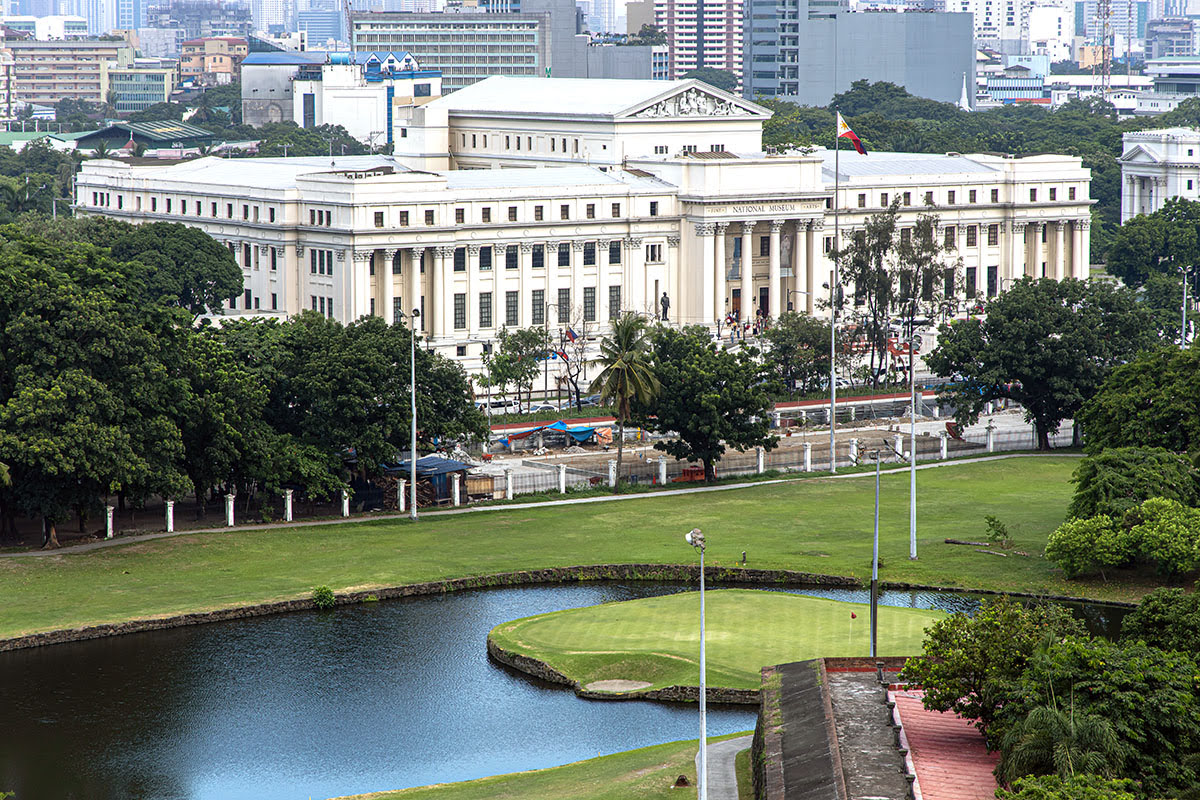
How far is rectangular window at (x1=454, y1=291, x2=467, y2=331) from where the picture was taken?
6363 inches

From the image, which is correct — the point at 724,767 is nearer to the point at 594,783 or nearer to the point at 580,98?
the point at 594,783

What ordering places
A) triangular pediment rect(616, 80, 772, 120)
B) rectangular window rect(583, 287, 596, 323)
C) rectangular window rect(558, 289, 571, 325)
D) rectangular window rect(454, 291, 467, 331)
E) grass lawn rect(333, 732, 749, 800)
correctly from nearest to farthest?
grass lawn rect(333, 732, 749, 800)
rectangular window rect(454, 291, 467, 331)
rectangular window rect(558, 289, 571, 325)
rectangular window rect(583, 287, 596, 323)
triangular pediment rect(616, 80, 772, 120)

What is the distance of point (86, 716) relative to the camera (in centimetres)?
7412

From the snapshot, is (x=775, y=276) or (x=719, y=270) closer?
(x=719, y=270)

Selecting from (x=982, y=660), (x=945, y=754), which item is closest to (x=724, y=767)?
(x=945, y=754)

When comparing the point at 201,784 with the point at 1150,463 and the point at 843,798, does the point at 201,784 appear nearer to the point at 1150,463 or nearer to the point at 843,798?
the point at 843,798

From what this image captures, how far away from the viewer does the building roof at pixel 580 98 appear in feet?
590

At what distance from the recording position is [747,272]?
175625mm

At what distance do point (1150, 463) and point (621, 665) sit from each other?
31.0 meters

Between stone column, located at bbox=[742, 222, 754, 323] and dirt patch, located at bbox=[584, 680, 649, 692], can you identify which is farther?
stone column, located at bbox=[742, 222, 754, 323]

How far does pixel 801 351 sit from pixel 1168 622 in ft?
263

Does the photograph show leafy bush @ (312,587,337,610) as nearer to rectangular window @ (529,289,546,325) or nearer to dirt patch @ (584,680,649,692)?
dirt patch @ (584,680,649,692)

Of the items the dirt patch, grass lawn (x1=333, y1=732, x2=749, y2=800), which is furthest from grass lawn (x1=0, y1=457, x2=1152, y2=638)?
grass lawn (x1=333, y1=732, x2=749, y2=800)

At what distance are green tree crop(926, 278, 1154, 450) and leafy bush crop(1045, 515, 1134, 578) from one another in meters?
29.7
